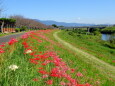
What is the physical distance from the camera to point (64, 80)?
16.7 ft

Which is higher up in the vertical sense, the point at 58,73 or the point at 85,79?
the point at 58,73

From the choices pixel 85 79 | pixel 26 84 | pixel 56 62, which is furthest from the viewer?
pixel 85 79

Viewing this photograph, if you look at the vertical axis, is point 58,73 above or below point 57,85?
above

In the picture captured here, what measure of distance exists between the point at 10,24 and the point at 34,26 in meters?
40.5

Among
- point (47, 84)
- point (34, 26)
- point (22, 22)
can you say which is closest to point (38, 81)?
→ point (47, 84)

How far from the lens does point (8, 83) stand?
14.3 ft

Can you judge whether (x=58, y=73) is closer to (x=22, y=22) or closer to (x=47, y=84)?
(x=47, y=84)

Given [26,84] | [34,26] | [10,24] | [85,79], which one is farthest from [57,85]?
[34,26]

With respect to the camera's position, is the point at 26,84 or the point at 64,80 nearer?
the point at 26,84

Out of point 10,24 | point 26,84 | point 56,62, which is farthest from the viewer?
point 10,24

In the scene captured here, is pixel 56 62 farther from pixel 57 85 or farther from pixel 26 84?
pixel 26 84

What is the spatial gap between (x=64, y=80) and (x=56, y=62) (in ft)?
3.45

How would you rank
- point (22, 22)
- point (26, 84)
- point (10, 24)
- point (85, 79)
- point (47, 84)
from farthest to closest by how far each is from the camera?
1. point (22, 22)
2. point (10, 24)
3. point (85, 79)
4. point (47, 84)
5. point (26, 84)

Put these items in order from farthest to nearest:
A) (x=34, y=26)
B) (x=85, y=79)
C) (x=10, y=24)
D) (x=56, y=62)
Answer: (x=34, y=26) → (x=10, y=24) → (x=85, y=79) → (x=56, y=62)
